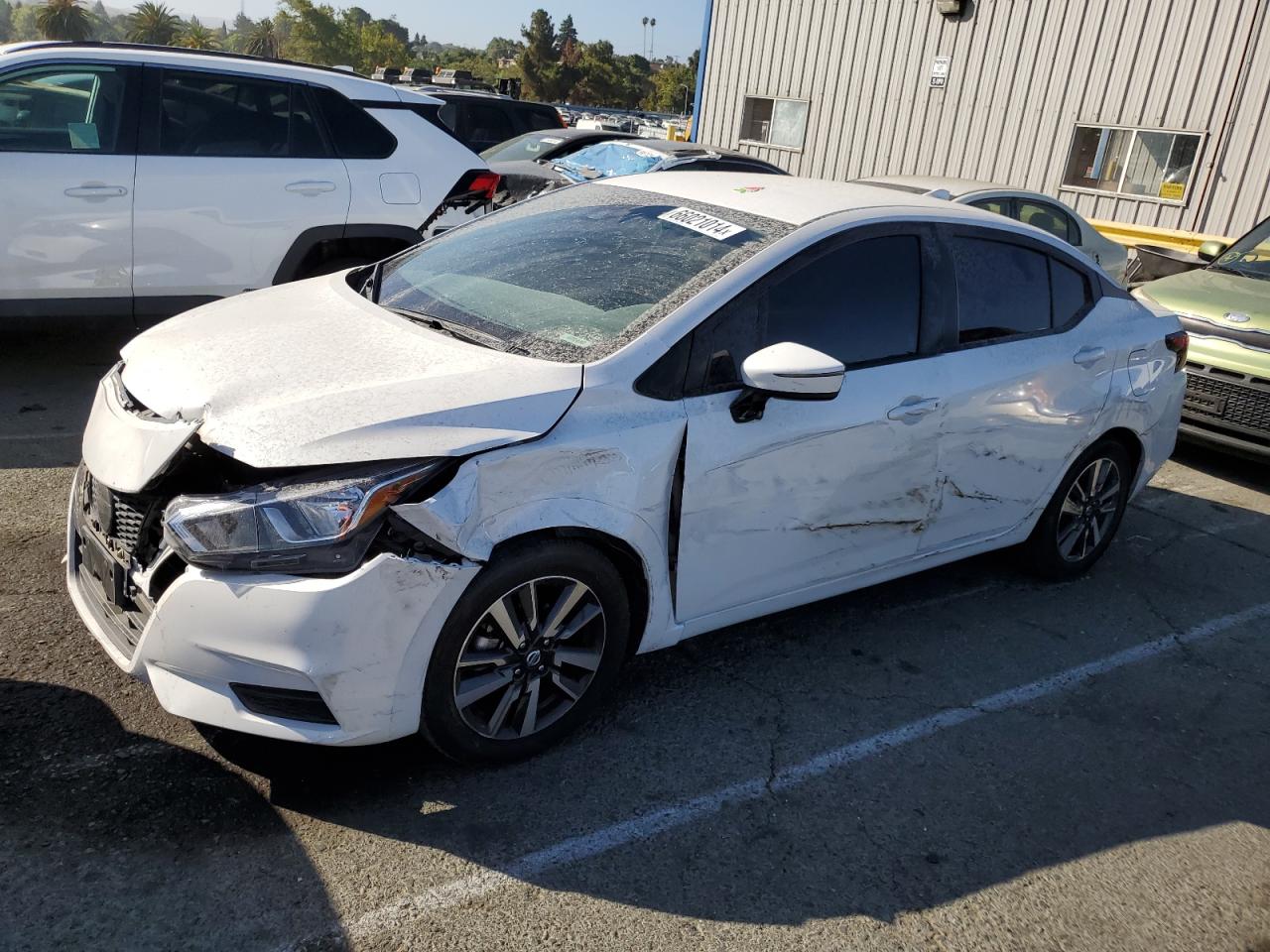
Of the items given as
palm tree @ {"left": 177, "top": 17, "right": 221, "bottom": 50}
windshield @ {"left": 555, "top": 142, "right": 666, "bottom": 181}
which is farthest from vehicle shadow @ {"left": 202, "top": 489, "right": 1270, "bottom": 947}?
palm tree @ {"left": 177, "top": 17, "right": 221, "bottom": 50}

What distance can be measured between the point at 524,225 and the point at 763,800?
238cm

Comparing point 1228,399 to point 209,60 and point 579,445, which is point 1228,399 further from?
point 209,60

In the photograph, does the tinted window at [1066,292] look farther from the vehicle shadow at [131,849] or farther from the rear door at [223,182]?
the rear door at [223,182]

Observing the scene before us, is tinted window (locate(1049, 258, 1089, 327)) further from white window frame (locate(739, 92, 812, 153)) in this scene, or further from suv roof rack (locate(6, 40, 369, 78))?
white window frame (locate(739, 92, 812, 153))

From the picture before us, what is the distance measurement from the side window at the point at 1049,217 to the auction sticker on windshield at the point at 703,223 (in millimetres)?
6270

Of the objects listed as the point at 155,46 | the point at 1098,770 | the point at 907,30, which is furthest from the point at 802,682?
the point at 907,30

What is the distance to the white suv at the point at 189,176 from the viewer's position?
5836mm

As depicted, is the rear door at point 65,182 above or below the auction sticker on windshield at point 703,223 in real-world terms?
below

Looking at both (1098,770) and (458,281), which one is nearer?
(1098,770)

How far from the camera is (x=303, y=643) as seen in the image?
105 inches

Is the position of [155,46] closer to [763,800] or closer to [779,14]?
[763,800]

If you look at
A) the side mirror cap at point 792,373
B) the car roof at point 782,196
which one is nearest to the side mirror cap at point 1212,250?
the car roof at point 782,196

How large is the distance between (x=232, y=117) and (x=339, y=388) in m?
4.14

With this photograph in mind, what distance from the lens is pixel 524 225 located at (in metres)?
4.27
